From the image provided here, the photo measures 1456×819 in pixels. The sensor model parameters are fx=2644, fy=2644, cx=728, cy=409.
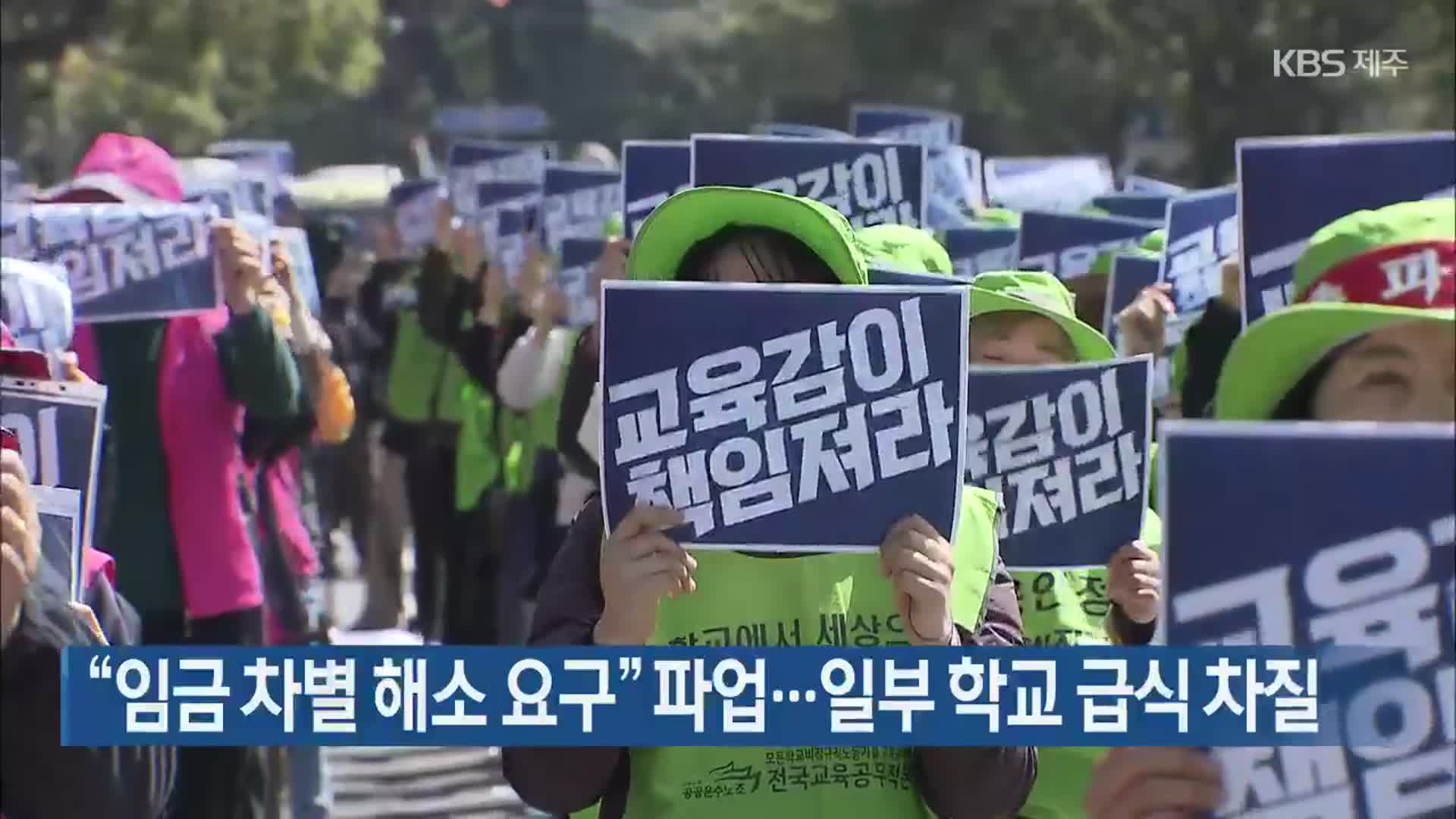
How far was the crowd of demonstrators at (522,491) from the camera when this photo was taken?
7.84 ft

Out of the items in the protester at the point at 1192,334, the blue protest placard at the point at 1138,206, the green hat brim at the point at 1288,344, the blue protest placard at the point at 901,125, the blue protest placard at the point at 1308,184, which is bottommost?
the green hat brim at the point at 1288,344

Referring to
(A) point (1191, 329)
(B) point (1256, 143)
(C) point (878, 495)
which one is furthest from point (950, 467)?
(A) point (1191, 329)

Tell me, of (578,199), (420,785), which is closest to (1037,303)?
(420,785)

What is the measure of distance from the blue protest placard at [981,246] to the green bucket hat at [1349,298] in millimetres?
4482

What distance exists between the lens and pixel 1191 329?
5719 mm

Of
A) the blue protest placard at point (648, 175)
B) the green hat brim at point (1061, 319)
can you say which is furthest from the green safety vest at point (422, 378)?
the green hat brim at point (1061, 319)

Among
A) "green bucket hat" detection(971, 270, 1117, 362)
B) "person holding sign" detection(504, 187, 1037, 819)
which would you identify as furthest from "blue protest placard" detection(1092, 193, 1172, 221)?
"person holding sign" detection(504, 187, 1037, 819)

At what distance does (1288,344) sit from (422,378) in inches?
315

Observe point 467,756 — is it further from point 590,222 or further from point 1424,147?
point 1424,147

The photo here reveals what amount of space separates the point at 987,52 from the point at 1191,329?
1196 inches
